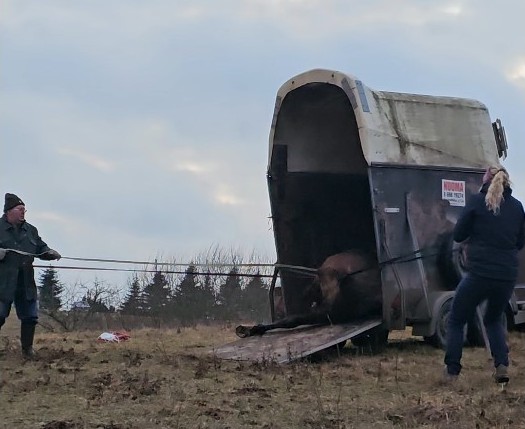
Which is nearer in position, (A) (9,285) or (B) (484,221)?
(B) (484,221)

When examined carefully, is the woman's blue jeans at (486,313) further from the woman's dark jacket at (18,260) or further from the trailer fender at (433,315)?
the woman's dark jacket at (18,260)

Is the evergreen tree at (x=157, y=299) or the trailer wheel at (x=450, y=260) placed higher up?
the evergreen tree at (x=157, y=299)

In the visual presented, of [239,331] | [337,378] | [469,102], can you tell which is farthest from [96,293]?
[337,378]

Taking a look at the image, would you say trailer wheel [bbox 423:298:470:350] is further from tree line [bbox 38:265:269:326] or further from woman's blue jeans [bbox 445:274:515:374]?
tree line [bbox 38:265:269:326]

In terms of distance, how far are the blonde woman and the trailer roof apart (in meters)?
1.97

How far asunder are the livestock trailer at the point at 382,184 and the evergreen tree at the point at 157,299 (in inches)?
480

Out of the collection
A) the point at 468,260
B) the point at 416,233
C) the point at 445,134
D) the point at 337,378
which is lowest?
the point at 337,378

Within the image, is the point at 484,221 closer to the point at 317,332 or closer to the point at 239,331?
the point at 317,332

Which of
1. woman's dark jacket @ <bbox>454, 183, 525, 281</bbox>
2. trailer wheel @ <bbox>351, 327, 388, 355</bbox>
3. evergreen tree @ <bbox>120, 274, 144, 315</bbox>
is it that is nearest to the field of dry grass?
trailer wheel @ <bbox>351, 327, 388, 355</bbox>

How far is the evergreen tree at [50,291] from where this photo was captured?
19.5m

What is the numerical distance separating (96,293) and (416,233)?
1306 cm

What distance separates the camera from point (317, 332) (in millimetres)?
8844

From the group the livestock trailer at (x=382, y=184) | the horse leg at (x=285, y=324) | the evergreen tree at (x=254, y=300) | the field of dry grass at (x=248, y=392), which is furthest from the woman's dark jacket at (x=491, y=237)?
the evergreen tree at (x=254, y=300)

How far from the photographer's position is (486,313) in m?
6.89
